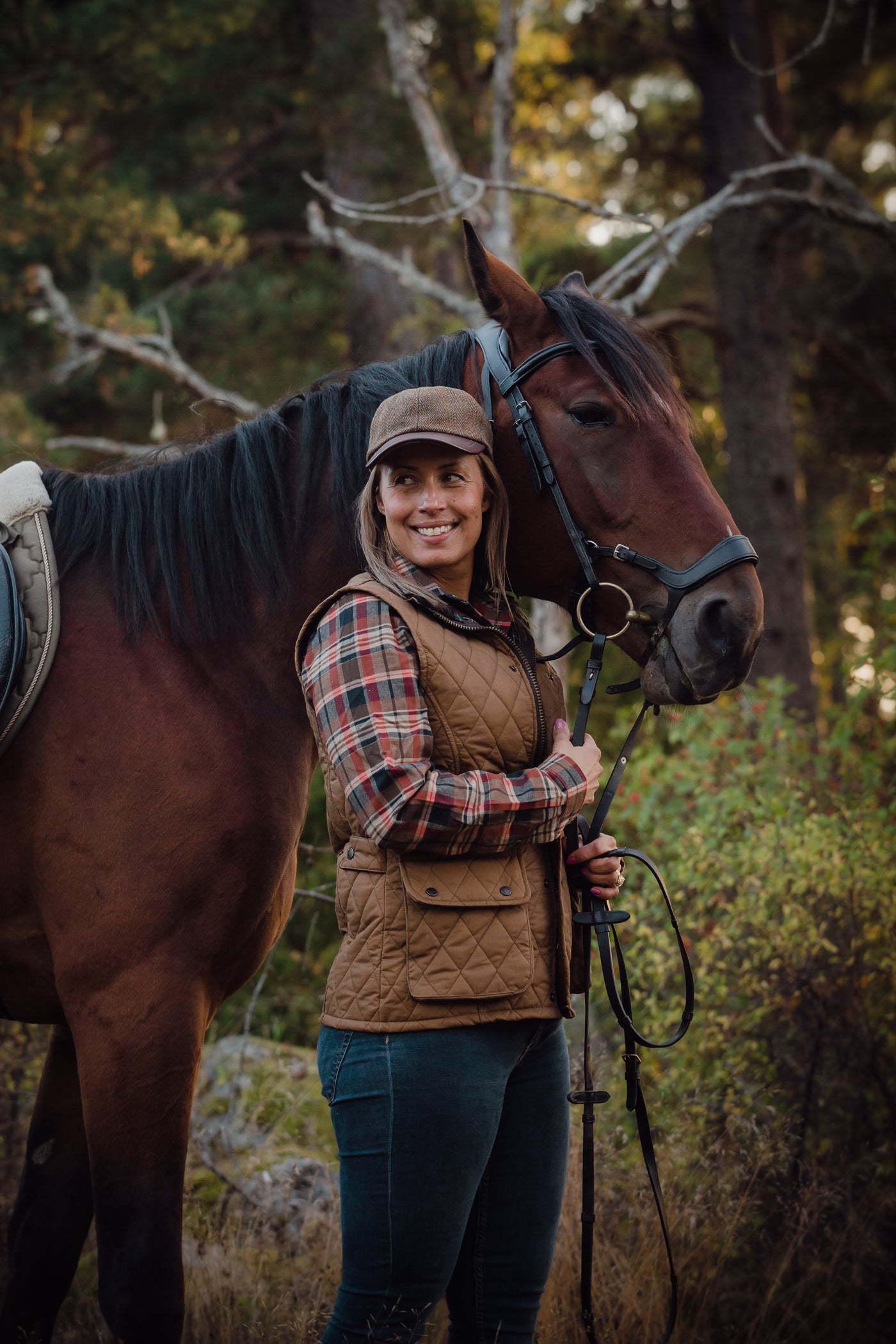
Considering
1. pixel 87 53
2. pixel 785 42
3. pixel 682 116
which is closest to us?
Result: pixel 87 53

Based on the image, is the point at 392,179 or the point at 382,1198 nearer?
the point at 382,1198

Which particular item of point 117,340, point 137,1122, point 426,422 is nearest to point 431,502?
point 426,422

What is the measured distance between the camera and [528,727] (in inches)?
72.0

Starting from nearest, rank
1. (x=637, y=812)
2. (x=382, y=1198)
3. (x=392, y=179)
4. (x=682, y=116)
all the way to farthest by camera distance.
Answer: (x=382, y=1198) < (x=637, y=812) < (x=392, y=179) < (x=682, y=116)

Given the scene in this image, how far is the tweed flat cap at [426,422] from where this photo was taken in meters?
1.83

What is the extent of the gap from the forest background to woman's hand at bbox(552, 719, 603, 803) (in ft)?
2.86

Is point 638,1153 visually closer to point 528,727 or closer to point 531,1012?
point 531,1012

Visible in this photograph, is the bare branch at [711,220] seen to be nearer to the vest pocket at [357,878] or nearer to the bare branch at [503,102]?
the bare branch at [503,102]

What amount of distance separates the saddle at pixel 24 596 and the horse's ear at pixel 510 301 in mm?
1033

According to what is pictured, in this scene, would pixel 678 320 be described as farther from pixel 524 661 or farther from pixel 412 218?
pixel 524 661

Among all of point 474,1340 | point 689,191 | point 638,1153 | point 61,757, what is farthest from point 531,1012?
point 689,191

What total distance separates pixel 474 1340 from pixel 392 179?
300 inches

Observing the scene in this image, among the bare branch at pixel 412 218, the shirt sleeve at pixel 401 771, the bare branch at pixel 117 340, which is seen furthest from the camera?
the bare branch at pixel 117 340

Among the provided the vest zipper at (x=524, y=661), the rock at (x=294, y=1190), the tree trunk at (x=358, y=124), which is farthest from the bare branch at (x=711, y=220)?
the rock at (x=294, y=1190)
